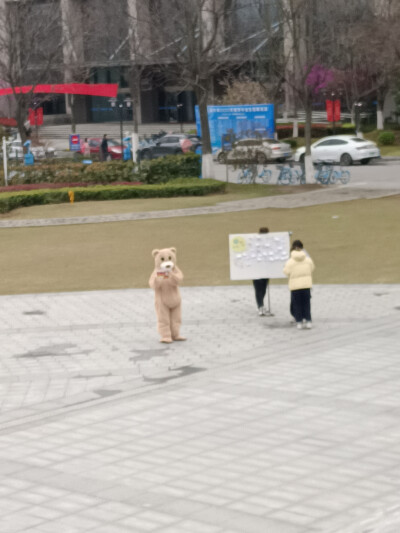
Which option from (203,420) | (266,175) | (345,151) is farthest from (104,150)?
(203,420)

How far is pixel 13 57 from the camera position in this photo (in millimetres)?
43344

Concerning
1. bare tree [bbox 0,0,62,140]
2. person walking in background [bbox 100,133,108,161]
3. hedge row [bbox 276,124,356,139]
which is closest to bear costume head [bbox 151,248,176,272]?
bare tree [bbox 0,0,62,140]

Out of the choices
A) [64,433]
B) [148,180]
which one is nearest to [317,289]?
[64,433]

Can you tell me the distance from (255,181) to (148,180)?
3.96 m

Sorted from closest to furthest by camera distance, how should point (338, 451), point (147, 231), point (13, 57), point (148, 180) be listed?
1. point (338, 451)
2. point (147, 231)
3. point (148, 180)
4. point (13, 57)

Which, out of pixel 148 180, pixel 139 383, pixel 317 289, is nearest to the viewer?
pixel 139 383

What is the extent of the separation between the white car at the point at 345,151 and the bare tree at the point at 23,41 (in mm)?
13065

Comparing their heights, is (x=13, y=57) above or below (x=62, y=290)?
above

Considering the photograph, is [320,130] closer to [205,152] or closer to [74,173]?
[205,152]

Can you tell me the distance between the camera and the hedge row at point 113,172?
3372 centimetres

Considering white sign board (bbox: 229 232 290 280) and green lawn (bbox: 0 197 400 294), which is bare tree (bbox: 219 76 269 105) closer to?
green lawn (bbox: 0 197 400 294)

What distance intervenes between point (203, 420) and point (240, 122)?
2841cm

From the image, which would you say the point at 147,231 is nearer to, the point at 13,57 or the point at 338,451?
the point at 338,451

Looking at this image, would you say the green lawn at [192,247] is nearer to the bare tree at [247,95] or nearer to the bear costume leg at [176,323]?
the bear costume leg at [176,323]
